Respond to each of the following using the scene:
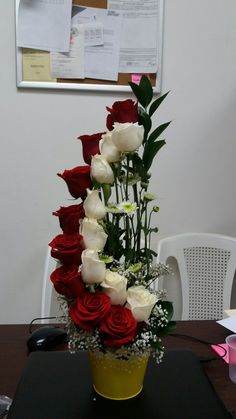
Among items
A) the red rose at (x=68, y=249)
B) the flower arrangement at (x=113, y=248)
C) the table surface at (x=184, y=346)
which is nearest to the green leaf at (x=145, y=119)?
the flower arrangement at (x=113, y=248)

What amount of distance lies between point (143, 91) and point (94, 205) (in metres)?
0.23

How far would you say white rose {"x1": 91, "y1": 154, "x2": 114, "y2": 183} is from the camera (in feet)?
2.32

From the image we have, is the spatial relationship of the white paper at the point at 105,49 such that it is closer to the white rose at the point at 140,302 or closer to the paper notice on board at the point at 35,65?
the paper notice on board at the point at 35,65

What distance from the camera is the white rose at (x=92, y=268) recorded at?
2.22ft

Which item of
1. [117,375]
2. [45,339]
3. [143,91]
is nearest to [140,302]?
[117,375]

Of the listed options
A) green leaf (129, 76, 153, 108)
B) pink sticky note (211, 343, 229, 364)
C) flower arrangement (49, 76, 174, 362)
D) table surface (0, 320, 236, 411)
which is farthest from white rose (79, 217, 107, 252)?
pink sticky note (211, 343, 229, 364)

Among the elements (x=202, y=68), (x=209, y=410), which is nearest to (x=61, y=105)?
(x=202, y=68)

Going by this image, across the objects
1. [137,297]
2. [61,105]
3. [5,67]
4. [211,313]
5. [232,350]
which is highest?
[5,67]

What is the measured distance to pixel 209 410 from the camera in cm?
76

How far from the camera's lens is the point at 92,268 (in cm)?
68

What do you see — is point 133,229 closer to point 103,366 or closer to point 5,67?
point 103,366

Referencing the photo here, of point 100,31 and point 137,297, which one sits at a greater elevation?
point 100,31

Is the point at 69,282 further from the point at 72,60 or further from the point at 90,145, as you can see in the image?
the point at 72,60

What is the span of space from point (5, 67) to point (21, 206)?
591mm
